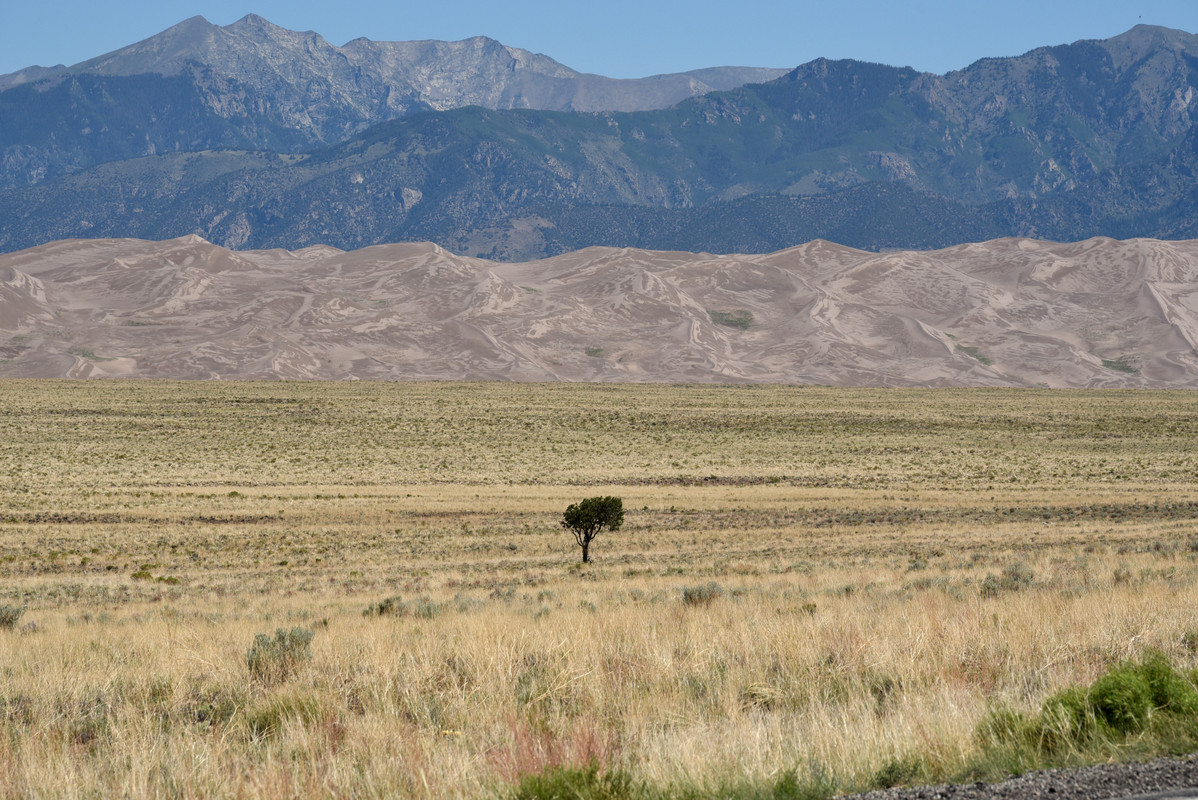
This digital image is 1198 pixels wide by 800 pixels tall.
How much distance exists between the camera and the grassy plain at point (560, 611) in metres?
6.75

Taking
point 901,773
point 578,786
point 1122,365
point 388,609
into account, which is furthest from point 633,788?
point 1122,365

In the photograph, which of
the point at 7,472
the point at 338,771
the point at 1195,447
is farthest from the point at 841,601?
the point at 1195,447

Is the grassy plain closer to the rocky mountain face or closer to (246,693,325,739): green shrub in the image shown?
(246,693,325,739): green shrub

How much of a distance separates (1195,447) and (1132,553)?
5194 cm

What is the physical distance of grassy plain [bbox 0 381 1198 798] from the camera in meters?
6.75

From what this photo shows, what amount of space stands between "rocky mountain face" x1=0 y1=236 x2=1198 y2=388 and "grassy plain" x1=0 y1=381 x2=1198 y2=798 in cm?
9091

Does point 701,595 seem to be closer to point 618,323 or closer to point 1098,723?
point 1098,723

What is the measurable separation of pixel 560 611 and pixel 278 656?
5.97 m

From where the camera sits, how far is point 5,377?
5497 inches

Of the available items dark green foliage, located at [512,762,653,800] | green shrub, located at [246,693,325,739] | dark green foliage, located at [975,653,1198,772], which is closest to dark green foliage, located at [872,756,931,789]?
dark green foliage, located at [975,653,1198,772]

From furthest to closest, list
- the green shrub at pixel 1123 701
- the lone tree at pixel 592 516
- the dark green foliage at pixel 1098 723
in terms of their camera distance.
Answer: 1. the lone tree at pixel 592 516
2. the green shrub at pixel 1123 701
3. the dark green foliage at pixel 1098 723

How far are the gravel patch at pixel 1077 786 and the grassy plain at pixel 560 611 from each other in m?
0.40

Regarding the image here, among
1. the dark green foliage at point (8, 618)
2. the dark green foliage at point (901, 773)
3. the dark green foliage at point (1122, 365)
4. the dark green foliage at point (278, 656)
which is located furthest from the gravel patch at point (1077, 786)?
the dark green foliage at point (1122, 365)

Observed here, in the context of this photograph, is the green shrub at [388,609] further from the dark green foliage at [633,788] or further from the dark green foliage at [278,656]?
the dark green foliage at [633,788]
